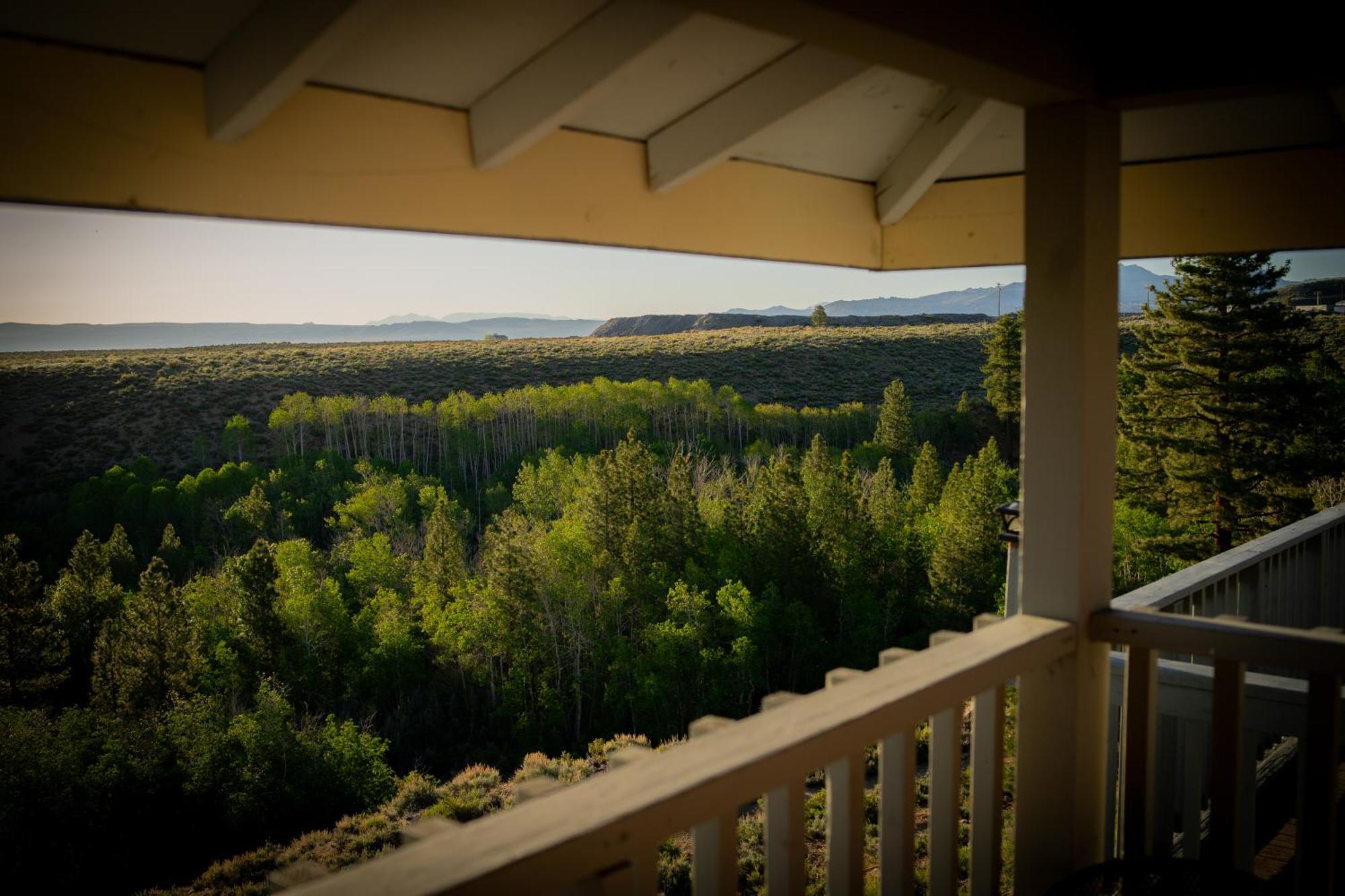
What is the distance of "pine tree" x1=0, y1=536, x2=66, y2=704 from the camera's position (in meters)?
29.8

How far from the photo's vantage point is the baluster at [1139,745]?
1671 millimetres

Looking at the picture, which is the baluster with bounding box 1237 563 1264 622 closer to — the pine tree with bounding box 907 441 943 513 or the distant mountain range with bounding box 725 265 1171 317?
the pine tree with bounding box 907 441 943 513

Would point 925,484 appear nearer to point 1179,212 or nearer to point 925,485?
point 925,485

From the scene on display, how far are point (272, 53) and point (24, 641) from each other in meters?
36.8

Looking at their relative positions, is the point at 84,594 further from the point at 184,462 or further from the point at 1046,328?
the point at 1046,328

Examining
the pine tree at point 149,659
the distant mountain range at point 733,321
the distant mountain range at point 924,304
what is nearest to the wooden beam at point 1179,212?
the pine tree at point 149,659

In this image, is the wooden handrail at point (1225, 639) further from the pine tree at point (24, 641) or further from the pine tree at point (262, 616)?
the pine tree at point (24, 641)

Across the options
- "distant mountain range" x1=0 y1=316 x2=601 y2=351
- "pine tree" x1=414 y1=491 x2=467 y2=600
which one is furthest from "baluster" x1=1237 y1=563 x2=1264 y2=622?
"distant mountain range" x1=0 y1=316 x2=601 y2=351

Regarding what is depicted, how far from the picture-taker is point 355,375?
5716 centimetres

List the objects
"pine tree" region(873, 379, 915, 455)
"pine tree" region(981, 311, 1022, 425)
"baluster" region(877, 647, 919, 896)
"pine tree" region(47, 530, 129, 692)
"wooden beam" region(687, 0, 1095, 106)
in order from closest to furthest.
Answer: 1. "wooden beam" region(687, 0, 1095, 106)
2. "baluster" region(877, 647, 919, 896)
3. "pine tree" region(47, 530, 129, 692)
4. "pine tree" region(981, 311, 1022, 425)
5. "pine tree" region(873, 379, 915, 455)

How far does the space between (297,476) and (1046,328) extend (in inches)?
1940

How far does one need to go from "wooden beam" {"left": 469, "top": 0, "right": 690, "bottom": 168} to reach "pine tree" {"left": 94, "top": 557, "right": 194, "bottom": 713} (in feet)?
106

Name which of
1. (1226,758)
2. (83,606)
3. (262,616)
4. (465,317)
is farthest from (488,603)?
(465,317)

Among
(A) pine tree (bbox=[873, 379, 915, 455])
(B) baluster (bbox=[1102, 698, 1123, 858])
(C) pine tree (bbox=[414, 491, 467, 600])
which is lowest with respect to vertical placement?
(C) pine tree (bbox=[414, 491, 467, 600])
